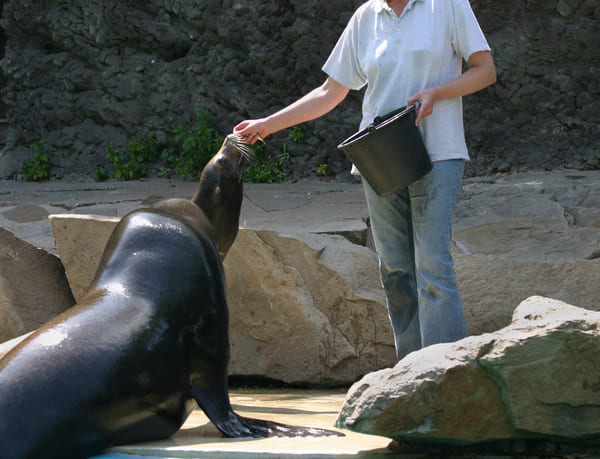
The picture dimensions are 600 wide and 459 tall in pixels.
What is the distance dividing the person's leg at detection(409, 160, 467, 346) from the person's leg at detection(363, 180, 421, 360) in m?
0.16

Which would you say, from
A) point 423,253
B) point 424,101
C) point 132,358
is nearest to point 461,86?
point 424,101

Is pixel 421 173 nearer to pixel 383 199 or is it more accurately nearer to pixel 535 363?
pixel 383 199

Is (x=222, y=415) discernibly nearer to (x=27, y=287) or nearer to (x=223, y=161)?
(x=223, y=161)

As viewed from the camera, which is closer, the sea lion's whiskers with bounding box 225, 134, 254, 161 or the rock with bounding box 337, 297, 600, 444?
the rock with bounding box 337, 297, 600, 444

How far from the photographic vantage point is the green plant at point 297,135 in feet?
25.3

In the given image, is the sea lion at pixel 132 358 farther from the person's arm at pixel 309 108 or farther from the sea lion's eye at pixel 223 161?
the person's arm at pixel 309 108

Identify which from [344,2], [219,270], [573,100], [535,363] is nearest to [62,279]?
[219,270]

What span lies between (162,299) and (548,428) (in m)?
1.25

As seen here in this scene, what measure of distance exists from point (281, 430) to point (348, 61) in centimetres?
151

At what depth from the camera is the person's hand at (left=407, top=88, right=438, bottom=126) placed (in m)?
2.55

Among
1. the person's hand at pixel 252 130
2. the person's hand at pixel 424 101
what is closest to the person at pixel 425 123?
the person's hand at pixel 424 101

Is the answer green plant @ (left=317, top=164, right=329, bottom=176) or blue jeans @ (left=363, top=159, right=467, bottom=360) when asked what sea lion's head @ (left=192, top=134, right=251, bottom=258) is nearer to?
blue jeans @ (left=363, top=159, right=467, bottom=360)

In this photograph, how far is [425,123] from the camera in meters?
2.67

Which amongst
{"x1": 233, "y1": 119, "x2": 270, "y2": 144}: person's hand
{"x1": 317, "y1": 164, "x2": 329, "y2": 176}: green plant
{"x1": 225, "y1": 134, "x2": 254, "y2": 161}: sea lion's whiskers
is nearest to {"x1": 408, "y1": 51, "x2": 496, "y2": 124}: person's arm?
{"x1": 233, "y1": 119, "x2": 270, "y2": 144}: person's hand
